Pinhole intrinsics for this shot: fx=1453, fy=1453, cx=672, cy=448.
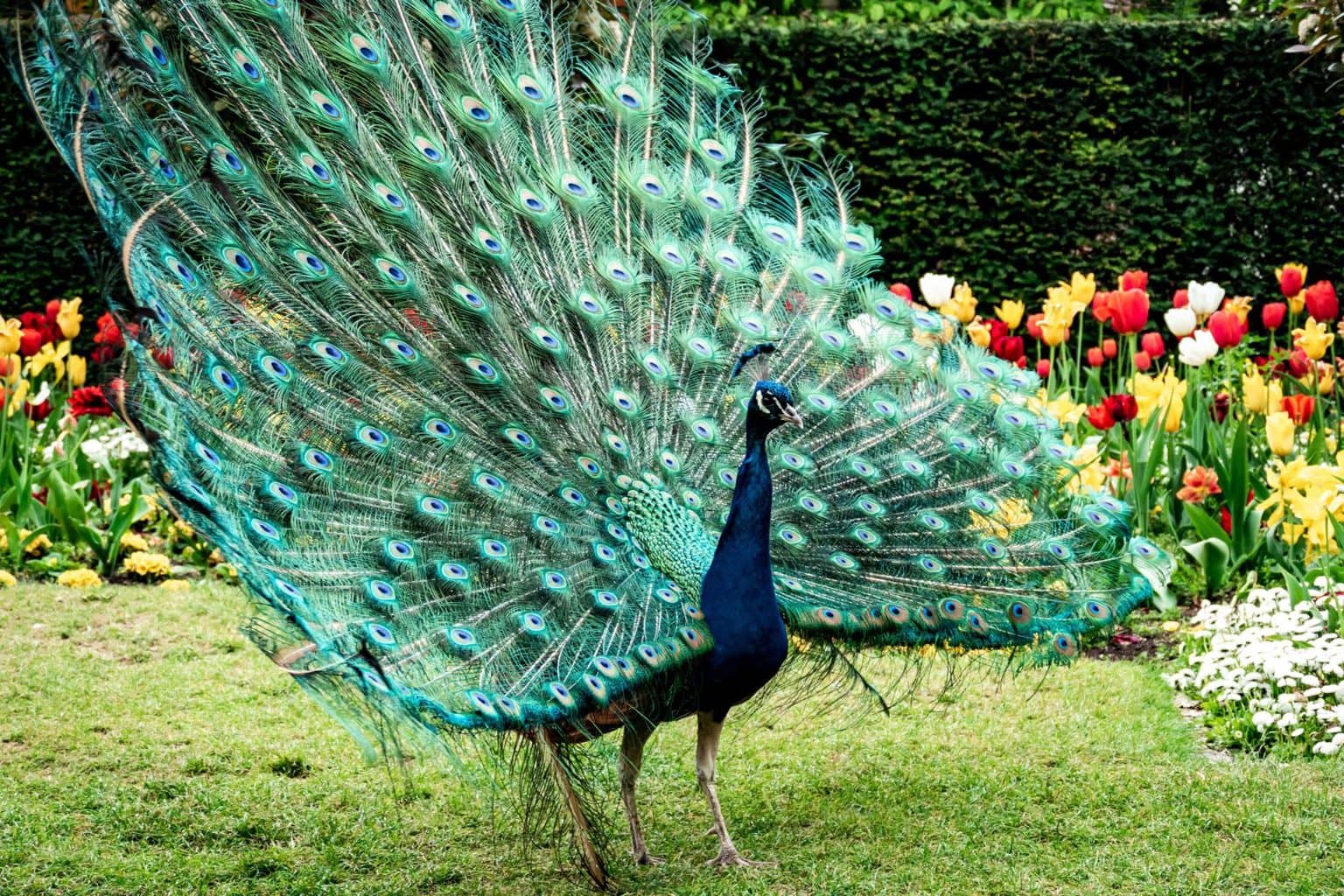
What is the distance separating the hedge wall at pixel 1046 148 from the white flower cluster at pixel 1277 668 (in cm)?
423

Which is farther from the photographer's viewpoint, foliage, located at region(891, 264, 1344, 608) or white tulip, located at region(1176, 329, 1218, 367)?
white tulip, located at region(1176, 329, 1218, 367)

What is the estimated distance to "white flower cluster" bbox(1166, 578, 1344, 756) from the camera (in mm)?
4805

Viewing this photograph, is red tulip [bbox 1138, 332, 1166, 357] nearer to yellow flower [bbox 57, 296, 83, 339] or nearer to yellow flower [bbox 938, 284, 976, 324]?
yellow flower [bbox 938, 284, 976, 324]

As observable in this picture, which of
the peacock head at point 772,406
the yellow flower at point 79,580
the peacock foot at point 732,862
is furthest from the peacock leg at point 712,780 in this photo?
the yellow flower at point 79,580

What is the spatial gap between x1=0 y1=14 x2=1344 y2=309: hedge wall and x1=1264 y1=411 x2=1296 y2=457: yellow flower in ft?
12.1

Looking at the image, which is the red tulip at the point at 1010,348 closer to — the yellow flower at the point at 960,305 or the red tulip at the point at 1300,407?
the yellow flower at the point at 960,305

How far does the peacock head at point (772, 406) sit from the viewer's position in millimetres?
3803

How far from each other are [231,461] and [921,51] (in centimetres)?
656

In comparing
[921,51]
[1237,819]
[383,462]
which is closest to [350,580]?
[383,462]

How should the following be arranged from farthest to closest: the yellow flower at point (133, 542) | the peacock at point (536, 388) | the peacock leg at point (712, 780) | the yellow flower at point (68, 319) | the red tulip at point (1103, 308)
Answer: the yellow flower at point (68, 319)
the yellow flower at point (133, 542)
the red tulip at point (1103, 308)
the peacock leg at point (712, 780)
the peacock at point (536, 388)

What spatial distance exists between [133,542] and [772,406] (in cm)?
448

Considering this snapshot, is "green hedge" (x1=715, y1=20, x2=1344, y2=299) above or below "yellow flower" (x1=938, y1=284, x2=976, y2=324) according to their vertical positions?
above

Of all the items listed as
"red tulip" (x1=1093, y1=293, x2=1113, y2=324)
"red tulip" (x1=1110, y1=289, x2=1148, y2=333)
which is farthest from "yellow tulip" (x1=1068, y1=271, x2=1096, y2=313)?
"red tulip" (x1=1110, y1=289, x2=1148, y2=333)

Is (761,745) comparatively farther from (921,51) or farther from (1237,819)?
(921,51)
